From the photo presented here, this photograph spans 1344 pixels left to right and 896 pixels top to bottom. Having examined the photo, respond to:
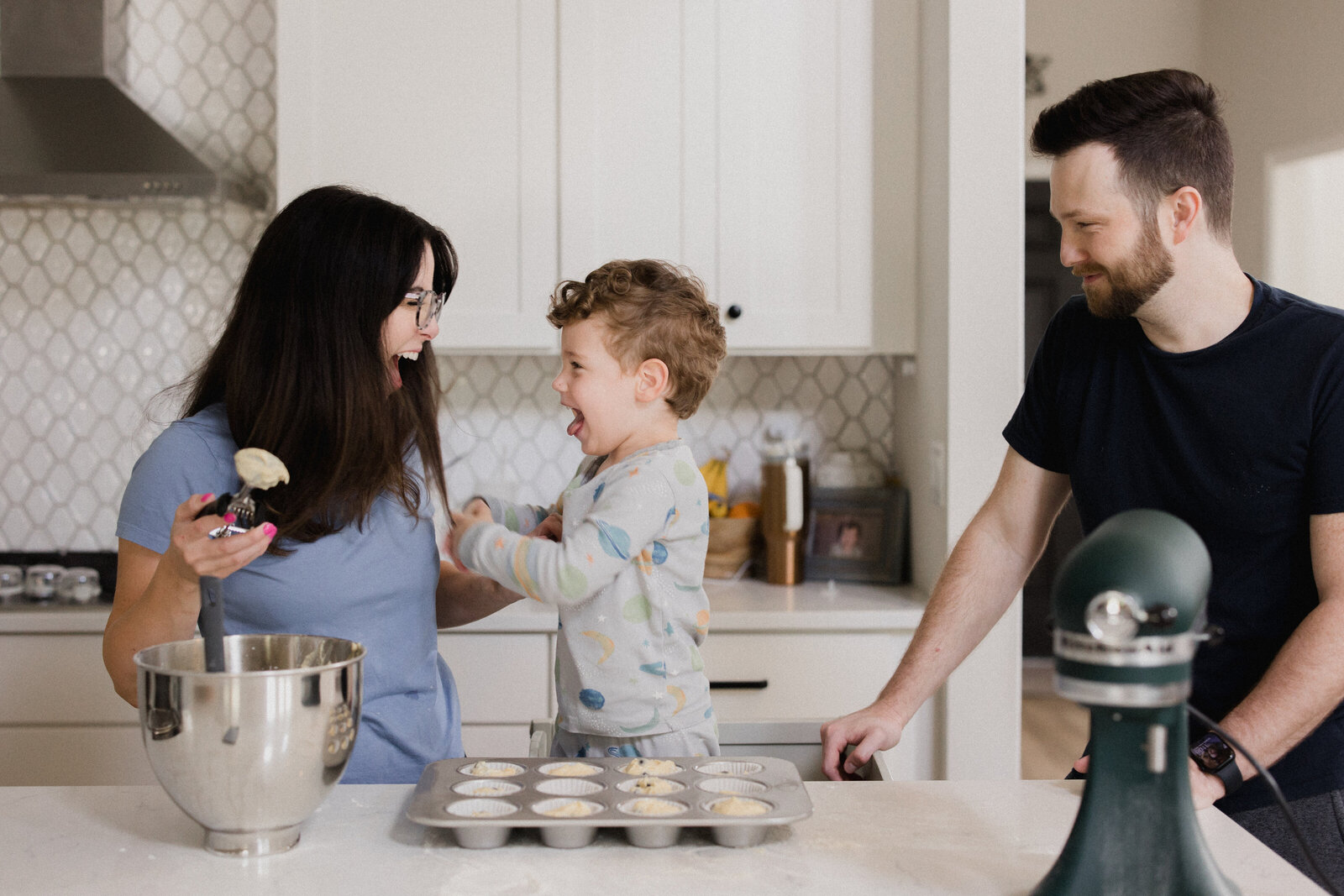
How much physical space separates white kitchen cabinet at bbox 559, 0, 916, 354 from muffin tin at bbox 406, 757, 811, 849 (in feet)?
5.58

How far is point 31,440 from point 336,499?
2074 millimetres

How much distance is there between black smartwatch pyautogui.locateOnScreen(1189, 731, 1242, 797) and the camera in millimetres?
1145

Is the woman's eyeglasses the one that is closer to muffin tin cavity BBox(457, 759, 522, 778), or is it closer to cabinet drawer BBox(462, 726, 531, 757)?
muffin tin cavity BBox(457, 759, 522, 778)

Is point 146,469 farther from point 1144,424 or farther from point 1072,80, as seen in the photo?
point 1072,80

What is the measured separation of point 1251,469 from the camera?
1405 mm

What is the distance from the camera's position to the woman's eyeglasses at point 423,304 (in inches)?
57.7

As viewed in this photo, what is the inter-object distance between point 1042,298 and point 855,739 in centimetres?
367

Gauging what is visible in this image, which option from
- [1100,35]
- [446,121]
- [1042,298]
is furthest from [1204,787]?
[1100,35]

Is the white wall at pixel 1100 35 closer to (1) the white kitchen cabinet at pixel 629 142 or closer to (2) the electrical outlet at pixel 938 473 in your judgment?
(1) the white kitchen cabinet at pixel 629 142

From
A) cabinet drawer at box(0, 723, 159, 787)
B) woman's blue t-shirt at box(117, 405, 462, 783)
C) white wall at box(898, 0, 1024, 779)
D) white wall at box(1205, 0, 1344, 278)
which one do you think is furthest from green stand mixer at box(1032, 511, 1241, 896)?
white wall at box(1205, 0, 1344, 278)

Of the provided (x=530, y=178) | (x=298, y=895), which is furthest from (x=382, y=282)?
(x=530, y=178)

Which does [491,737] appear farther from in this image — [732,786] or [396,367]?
[732,786]

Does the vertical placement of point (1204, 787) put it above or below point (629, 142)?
below

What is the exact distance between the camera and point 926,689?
153 centimetres
